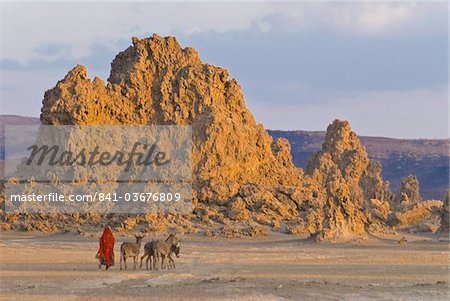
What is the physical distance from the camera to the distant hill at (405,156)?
4766 inches

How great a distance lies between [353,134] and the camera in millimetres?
45375

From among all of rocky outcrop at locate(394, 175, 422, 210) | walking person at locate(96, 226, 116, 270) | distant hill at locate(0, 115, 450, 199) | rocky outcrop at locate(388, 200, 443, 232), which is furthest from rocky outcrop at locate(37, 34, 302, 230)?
distant hill at locate(0, 115, 450, 199)

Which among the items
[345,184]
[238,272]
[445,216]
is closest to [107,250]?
[238,272]

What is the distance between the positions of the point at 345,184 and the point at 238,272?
12.5 m

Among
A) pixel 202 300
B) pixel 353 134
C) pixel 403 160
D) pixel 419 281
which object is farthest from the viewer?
pixel 403 160

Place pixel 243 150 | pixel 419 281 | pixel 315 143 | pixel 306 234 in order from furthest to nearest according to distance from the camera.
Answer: pixel 315 143 → pixel 243 150 → pixel 306 234 → pixel 419 281

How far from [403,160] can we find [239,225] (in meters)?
112

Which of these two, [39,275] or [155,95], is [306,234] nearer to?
[155,95]

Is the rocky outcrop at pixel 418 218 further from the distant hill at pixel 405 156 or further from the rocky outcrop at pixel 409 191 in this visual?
the distant hill at pixel 405 156

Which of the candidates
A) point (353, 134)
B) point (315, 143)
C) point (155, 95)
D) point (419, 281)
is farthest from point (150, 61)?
point (315, 143)

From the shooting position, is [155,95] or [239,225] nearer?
[239,225]

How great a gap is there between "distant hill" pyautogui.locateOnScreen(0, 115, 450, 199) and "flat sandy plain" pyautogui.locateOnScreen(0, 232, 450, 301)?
86.9 meters

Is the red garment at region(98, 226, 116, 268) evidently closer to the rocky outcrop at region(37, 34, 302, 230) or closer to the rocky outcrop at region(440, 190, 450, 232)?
the rocky outcrop at region(37, 34, 302, 230)

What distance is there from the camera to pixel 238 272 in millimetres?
18609
